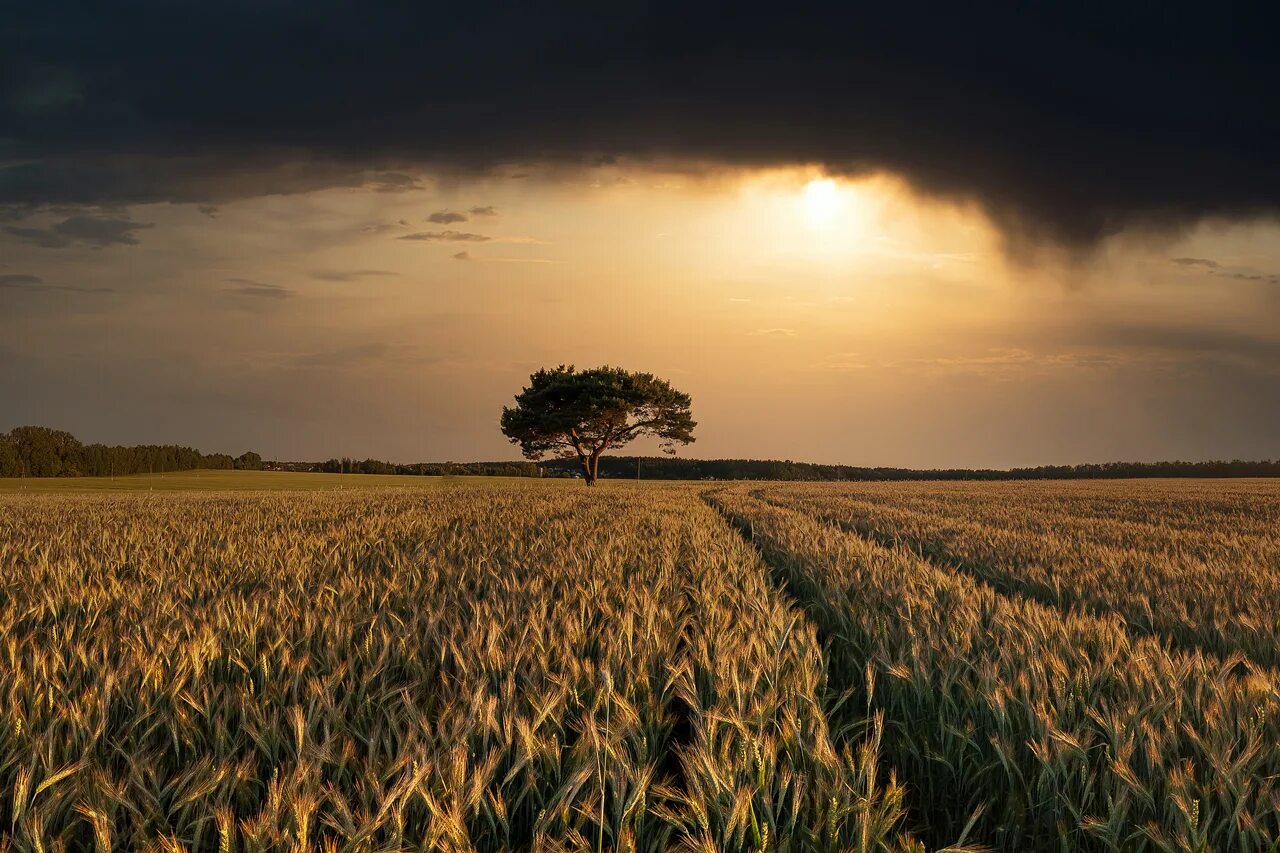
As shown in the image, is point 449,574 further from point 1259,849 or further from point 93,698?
point 1259,849

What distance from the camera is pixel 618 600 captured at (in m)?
5.23

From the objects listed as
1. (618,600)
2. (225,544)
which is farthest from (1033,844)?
(225,544)

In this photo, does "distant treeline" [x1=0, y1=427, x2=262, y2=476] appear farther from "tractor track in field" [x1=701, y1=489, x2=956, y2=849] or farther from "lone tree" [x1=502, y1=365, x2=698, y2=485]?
"tractor track in field" [x1=701, y1=489, x2=956, y2=849]

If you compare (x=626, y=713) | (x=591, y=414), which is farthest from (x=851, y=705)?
(x=591, y=414)

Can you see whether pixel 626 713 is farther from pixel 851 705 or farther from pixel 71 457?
pixel 71 457

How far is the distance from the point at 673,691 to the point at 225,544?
8.43 metres

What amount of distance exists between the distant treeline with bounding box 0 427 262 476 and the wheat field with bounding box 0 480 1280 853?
260 ft

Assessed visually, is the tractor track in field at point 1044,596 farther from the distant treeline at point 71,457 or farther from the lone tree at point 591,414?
the distant treeline at point 71,457

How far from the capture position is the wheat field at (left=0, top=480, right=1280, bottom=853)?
2.08 meters

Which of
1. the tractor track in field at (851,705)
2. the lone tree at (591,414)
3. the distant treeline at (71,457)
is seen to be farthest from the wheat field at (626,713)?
the distant treeline at (71,457)

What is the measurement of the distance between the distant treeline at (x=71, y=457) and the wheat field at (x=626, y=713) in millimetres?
79149

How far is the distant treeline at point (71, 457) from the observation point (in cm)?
6844

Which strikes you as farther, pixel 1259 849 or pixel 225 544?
pixel 225 544

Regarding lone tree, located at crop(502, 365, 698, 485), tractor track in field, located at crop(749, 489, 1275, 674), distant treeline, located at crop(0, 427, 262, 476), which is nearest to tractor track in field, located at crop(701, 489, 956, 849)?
tractor track in field, located at crop(749, 489, 1275, 674)
